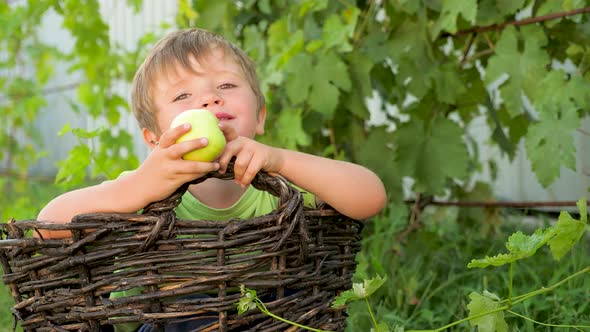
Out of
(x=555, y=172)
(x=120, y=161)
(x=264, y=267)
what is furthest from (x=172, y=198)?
(x=120, y=161)

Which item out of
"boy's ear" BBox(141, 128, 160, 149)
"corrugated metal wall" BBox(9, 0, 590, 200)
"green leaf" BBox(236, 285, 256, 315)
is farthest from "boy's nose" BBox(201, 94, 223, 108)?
"corrugated metal wall" BBox(9, 0, 590, 200)

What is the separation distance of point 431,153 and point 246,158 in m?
1.10

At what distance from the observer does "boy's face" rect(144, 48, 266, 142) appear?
172cm

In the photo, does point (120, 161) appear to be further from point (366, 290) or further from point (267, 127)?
point (366, 290)

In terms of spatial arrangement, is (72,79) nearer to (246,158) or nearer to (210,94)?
(210,94)

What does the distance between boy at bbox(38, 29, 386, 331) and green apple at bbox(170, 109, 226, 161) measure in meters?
0.01

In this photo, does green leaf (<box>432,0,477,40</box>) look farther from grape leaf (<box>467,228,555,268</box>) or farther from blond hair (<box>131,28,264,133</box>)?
grape leaf (<box>467,228,555,268</box>)

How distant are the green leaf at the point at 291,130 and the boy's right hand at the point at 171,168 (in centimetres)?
104

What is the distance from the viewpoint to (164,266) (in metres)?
1.32

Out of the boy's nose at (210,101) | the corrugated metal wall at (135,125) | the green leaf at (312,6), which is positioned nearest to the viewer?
the boy's nose at (210,101)

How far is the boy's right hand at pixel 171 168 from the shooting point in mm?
1340

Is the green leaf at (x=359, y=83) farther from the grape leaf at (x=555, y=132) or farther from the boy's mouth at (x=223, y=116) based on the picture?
the boy's mouth at (x=223, y=116)

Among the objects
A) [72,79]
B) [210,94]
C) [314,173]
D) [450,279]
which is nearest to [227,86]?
[210,94]

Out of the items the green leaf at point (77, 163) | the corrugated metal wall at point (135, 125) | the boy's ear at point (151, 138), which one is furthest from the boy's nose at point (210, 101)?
the corrugated metal wall at point (135, 125)
